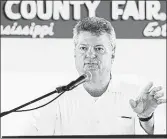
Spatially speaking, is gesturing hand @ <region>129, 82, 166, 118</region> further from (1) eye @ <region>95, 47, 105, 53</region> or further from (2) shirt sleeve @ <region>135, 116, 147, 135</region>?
(1) eye @ <region>95, 47, 105, 53</region>

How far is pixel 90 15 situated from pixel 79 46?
257 mm

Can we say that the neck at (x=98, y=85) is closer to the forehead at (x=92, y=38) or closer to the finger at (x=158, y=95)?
the forehead at (x=92, y=38)

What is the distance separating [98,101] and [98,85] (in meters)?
0.12

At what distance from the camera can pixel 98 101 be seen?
3033 mm

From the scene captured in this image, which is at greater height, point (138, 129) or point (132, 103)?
point (132, 103)

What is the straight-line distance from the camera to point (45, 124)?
2971 mm

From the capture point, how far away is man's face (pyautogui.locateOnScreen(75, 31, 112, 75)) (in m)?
3.02

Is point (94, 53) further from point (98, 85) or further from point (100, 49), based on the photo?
point (98, 85)

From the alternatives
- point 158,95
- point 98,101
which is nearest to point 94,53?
point 98,101

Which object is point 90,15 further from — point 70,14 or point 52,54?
point 52,54

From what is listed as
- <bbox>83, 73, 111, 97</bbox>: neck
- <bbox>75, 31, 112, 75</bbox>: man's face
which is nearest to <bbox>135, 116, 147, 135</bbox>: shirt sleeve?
<bbox>83, 73, 111, 97</bbox>: neck

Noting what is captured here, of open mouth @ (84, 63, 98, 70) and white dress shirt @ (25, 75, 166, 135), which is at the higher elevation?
open mouth @ (84, 63, 98, 70)

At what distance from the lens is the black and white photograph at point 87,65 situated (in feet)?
9.80

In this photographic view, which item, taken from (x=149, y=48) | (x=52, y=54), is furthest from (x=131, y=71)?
(x=52, y=54)
